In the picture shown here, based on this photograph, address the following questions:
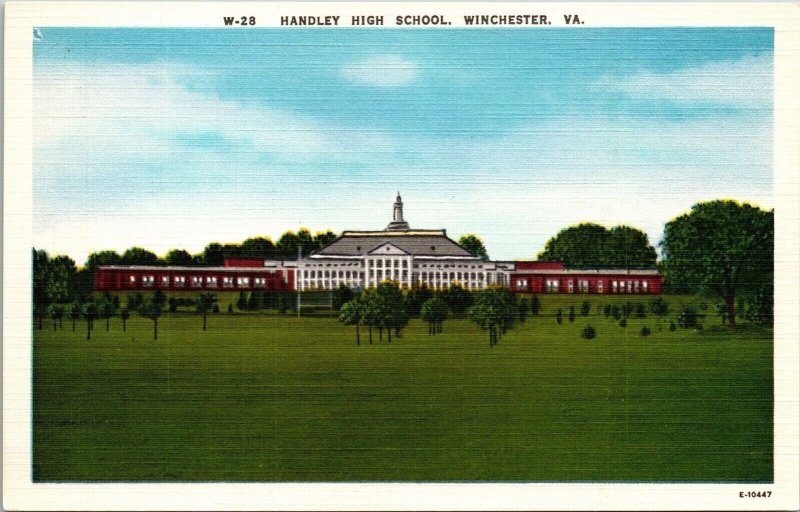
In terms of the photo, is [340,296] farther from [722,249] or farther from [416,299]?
[722,249]

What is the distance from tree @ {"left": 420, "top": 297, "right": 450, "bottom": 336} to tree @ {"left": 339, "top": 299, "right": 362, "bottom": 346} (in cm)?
85

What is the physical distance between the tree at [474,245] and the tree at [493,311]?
480 millimetres

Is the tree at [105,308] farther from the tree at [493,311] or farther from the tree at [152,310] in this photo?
the tree at [493,311]

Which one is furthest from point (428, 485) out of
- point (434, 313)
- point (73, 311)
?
point (73, 311)

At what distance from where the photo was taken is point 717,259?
8453mm

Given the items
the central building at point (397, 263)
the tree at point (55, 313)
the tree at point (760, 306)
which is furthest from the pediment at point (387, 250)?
the tree at point (760, 306)

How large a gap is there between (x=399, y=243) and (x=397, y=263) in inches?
13.6

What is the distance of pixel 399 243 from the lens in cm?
835

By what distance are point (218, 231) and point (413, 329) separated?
2.88 metres

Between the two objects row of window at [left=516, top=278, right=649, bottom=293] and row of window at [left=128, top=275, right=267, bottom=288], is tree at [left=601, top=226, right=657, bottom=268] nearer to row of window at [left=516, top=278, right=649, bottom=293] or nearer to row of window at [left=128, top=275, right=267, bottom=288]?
row of window at [left=516, top=278, right=649, bottom=293]

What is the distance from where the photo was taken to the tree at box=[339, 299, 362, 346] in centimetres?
852

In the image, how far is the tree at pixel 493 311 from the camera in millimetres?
8484

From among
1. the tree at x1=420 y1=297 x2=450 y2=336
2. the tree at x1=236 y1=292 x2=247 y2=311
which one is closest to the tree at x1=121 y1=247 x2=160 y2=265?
the tree at x1=236 y1=292 x2=247 y2=311

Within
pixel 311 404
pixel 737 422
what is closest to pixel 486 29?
pixel 311 404
